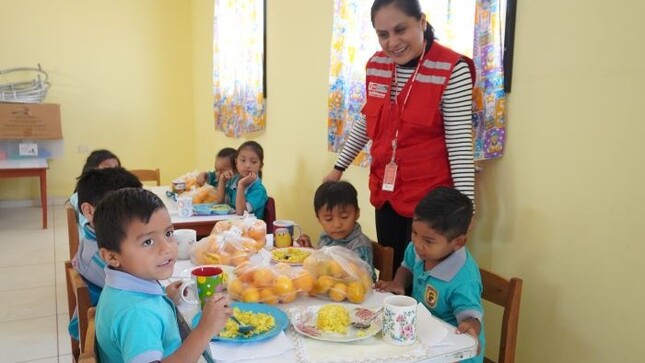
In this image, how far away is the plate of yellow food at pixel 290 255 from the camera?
1.70m

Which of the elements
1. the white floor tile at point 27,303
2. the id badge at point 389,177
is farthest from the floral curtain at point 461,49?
the white floor tile at point 27,303

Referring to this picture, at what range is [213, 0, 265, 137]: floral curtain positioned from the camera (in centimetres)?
393

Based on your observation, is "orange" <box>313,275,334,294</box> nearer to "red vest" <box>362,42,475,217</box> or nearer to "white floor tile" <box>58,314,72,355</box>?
"red vest" <box>362,42,475,217</box>

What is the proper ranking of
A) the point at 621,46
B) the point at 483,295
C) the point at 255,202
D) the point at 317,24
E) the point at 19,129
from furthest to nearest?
1. the point at 19,129
2. the point at 317,24
3. the point at 255,202
4. the point at 483,295
5. the point at 621,46

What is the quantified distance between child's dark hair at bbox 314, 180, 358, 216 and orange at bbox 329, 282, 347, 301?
1.88 ft

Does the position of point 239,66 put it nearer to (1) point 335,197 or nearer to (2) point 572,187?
(1) point 335,197

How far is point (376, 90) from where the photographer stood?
6.47 feet

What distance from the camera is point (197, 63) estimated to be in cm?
639

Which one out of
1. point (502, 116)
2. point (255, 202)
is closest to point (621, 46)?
point (502, 116)

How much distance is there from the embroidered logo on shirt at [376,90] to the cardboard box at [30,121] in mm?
4844

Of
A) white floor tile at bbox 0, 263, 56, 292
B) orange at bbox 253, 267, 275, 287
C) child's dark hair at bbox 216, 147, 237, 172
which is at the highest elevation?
child's dark hair at bbox 216, 147, 237, 172

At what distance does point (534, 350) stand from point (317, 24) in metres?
2.25

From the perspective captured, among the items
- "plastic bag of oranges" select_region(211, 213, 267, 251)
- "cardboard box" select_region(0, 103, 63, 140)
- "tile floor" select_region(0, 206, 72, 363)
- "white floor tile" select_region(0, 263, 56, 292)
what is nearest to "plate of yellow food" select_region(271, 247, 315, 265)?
"plastic bag of oranges" select_region(211, 213, 267, 251)

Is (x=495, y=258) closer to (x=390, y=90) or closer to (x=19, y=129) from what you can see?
(x=390, y=90)
